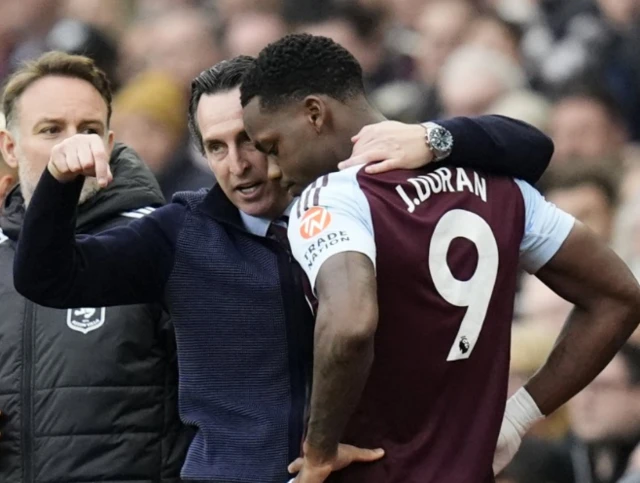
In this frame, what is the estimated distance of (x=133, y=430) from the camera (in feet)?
10.1

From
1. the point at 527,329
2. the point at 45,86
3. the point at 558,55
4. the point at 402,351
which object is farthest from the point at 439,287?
the point at 558,55

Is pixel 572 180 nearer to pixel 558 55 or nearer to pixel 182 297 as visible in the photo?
pixel 558 55

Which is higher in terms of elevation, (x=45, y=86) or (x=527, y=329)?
(x=45, y=86)

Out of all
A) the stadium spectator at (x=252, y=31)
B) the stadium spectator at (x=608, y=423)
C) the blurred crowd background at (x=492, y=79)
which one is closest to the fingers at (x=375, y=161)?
the blurred crowd background at (x=492, y=79)

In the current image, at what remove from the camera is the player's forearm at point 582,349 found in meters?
3.01

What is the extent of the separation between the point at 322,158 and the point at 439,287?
1.12ft

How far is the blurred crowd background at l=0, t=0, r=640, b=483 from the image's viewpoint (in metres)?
4.71

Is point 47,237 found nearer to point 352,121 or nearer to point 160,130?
point 352,121

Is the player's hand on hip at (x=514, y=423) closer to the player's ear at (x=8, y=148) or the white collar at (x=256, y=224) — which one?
Result: the white collar at (x=256, y=224)

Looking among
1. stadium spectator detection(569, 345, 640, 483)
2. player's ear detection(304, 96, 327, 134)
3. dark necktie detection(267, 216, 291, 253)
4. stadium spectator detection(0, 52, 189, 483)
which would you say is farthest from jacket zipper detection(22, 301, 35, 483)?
stadium spectator detection(569, 345, 640, 483)

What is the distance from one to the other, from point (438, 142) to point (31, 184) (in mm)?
999

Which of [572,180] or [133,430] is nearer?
[133,430]

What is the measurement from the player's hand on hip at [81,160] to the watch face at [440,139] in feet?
2.10

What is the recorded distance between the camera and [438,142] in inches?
Answer: 110
